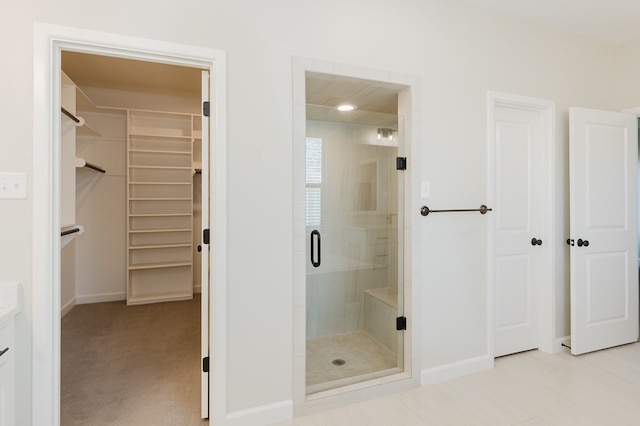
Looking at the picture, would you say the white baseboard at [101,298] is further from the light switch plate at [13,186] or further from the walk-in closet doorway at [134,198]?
the light switch plate at [13,186]

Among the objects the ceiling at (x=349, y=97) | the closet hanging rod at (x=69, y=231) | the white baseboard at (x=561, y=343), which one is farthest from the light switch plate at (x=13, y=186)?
the white baseboard at (x=561, y=343)

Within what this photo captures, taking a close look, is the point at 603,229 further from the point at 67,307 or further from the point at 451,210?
the point at 67,307

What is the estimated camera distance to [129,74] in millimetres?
3959

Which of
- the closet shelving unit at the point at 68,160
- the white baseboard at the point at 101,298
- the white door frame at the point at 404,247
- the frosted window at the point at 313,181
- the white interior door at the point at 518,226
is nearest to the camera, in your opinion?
the white door frame at the point at 404,247

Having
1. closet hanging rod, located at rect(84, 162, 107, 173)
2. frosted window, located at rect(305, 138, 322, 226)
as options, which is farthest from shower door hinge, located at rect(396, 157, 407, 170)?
closet hanging rod, located at rect(84, 162, 107, 173)

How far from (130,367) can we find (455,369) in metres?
2.54

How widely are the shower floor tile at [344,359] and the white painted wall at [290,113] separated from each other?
10.9 inches

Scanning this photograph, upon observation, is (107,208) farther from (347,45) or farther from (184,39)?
(347,45)

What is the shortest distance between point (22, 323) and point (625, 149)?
459 cm

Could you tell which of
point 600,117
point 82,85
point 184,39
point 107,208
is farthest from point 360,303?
point 82,85

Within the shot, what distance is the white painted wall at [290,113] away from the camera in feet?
5.20

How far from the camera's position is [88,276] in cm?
436

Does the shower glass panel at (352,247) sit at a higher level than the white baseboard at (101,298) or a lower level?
higher

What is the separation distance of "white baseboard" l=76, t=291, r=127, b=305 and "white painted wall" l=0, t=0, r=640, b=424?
10.5ft
